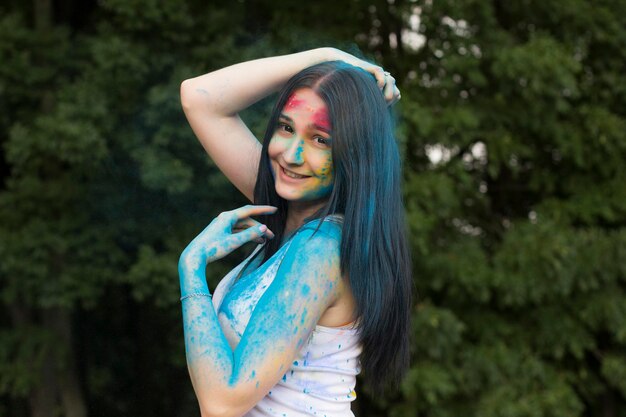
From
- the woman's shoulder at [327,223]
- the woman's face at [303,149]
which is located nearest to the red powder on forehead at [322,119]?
the woman's face at [303,149]

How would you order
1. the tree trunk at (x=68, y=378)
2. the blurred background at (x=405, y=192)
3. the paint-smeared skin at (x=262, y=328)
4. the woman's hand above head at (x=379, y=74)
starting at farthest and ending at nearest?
the tree trunk at (x=68, y=378) < the blurred background at (x=405, y=192) < the woman's hand above head at (x=379, y=74) < the paint-smeared skin at (x=262, y=328)

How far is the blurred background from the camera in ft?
16.9

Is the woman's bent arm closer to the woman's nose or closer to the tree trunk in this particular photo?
the woman's nose

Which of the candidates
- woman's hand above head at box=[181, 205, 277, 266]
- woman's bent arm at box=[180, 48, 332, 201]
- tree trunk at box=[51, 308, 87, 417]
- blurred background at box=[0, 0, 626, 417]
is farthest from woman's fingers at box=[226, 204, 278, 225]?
tree trunk at box=[51, 308, 87, 417]

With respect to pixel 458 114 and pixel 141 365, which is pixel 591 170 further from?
pixel 141 365

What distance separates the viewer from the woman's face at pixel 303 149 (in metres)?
1.56

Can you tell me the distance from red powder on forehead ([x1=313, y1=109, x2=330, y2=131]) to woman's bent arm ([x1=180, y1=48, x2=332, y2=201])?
0.56ft

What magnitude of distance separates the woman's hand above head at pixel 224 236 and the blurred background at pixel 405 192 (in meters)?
3.34

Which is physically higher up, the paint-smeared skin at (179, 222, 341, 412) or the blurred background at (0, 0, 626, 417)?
the paint-smeared skin at (179, 222, 341, 412)

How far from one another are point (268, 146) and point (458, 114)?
3.88 m

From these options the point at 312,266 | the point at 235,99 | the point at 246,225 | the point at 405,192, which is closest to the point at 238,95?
the point at 235,99

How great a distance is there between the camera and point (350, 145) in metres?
1.53

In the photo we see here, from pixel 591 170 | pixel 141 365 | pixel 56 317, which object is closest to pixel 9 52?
pixel 56 317

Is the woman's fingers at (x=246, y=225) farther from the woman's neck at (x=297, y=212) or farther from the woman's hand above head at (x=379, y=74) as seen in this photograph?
the woman's hand above head at (x=379, y=74)
